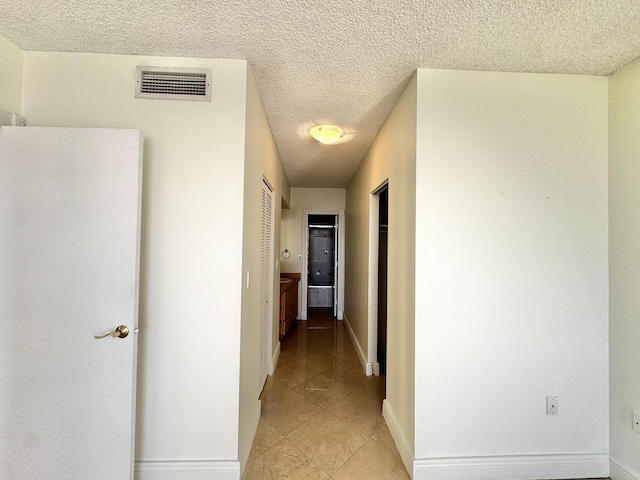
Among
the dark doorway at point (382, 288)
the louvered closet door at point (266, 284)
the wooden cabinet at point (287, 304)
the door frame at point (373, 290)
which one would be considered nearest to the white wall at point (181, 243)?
the louvered closet door at point (266, 284)

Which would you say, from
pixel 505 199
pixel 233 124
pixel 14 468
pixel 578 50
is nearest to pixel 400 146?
pixel 505 199

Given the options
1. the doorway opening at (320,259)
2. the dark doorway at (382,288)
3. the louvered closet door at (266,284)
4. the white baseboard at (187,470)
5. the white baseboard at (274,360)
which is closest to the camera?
the white baseboard at (187,470)

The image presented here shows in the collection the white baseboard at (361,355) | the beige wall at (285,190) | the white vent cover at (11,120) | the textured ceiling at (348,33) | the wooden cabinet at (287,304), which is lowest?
the white baseboard at (361,355)

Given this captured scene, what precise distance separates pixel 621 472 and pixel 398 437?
3.97ft

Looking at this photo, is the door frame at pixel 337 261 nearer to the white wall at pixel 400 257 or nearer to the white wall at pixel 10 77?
the white wall at pixel 400 257

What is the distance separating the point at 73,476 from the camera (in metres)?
1.38

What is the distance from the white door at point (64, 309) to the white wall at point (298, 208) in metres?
3.85

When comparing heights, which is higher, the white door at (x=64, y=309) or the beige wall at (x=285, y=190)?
the beige wall at (x=285, y=190)

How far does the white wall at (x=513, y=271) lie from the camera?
1.65 m

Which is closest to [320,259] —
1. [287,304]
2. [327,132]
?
[287,304]

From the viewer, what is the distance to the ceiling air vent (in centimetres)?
159

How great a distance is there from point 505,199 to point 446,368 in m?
1.05

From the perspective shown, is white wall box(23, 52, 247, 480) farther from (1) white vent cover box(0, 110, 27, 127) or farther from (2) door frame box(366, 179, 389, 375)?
(2) door frame box(366, 179, 389, 375)

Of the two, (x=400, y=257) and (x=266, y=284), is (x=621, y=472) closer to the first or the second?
(x=400, y=257)
